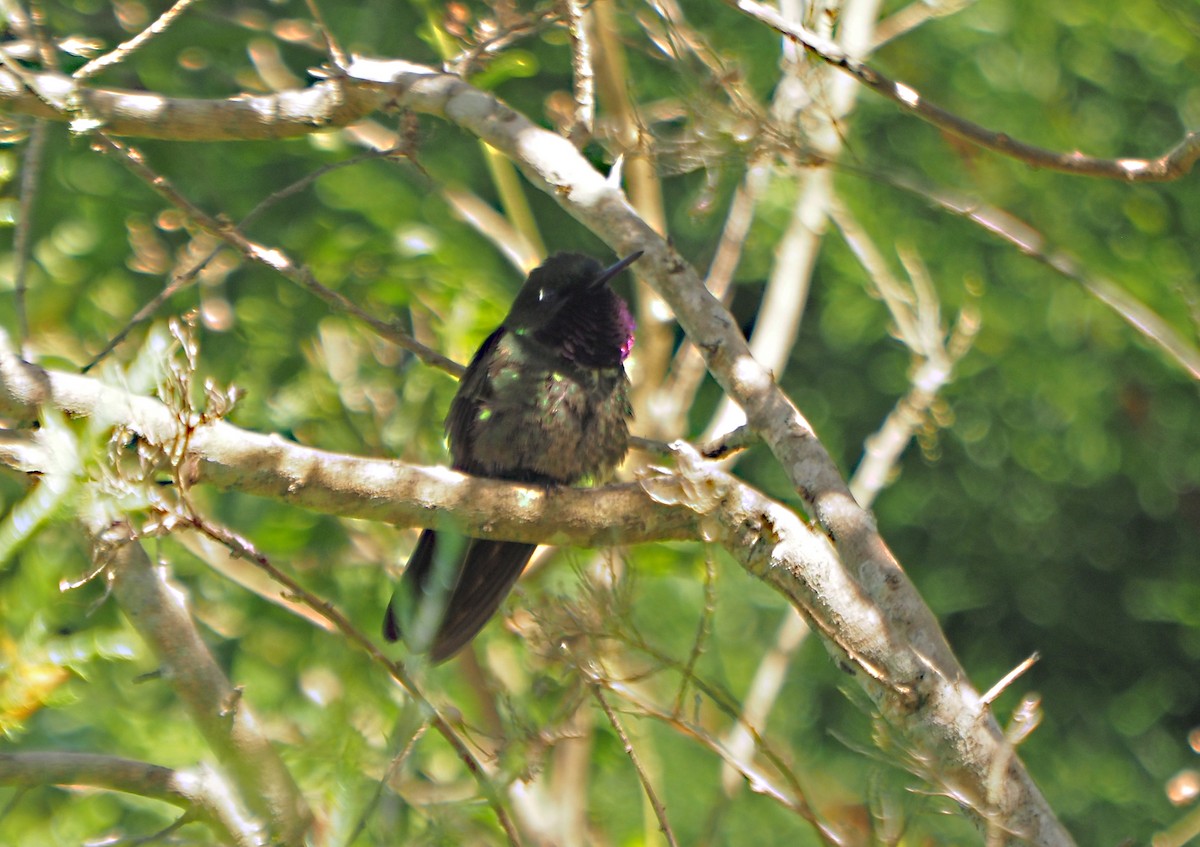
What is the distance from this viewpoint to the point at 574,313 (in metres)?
4.17

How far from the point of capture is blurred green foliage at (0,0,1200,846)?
4641 mm

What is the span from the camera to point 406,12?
534 cm

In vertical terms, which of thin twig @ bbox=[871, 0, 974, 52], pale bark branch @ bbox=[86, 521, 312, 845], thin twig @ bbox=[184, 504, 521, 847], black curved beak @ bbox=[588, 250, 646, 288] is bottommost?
pale bark branch @ bbox=[86, 521, 312, 845]

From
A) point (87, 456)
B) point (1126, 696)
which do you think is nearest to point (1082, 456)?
point (1126, 696)

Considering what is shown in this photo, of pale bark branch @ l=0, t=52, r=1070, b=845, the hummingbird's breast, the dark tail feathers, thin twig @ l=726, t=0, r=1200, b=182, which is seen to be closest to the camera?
pale bark branch @ l=0, t=52, r=1070, b=845

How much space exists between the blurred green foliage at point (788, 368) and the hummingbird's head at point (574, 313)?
0.44 m

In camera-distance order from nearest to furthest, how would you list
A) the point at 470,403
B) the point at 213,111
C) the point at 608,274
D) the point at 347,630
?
Answer: the point at 347,630 < the point at 213,111 < the point at 608,274 < the point at 470,403

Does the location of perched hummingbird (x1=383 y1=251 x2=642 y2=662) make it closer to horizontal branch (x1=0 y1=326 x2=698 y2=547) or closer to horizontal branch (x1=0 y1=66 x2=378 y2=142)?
horizontal branch (x1=0 y1=326 x2=698 y2=547)

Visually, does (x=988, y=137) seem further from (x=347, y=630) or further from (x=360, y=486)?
(x=347, y=630)

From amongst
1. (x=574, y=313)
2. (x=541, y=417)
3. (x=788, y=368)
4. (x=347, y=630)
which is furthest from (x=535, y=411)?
(x=788, y=368)

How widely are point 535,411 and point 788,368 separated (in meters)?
2.78

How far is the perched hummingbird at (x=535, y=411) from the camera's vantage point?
3857 mm

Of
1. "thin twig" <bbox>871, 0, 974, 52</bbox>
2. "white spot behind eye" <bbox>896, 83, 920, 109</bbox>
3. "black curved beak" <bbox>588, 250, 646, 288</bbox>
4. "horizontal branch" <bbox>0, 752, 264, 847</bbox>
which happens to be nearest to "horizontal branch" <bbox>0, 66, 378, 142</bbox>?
"black curved beak" <bbox>588, 250, 646, 288</bbox>

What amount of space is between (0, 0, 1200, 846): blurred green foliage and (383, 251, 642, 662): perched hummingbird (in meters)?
0.37
